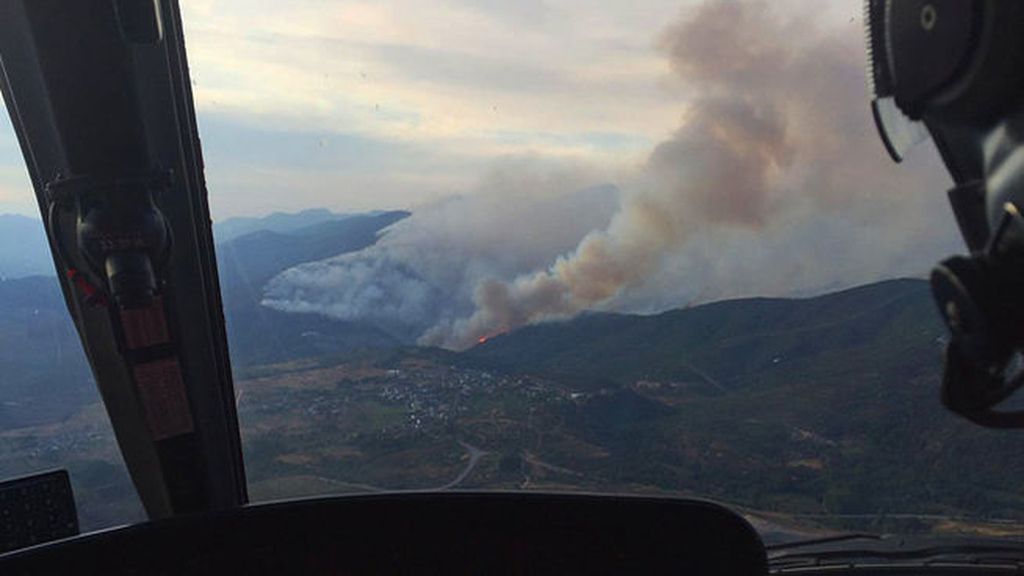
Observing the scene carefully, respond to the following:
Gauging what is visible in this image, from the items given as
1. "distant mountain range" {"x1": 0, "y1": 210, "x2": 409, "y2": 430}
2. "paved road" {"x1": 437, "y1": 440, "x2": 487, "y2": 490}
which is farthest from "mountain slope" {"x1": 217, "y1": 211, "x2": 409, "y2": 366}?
"paved road" {"x1": 437, "y1": 440, "x2": 487, "y2": 490}

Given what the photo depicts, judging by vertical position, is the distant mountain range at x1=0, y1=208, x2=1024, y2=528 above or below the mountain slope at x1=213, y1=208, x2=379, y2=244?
below

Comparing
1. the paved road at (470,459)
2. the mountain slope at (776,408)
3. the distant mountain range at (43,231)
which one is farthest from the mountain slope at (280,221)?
the paved road at (470,459)

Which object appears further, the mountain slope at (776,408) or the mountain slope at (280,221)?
the mountain slope at (280,221)

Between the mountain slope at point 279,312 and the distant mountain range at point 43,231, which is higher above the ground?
the distant mountain range at point 43,231

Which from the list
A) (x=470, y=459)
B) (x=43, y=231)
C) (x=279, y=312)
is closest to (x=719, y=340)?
(x=470, y=459)

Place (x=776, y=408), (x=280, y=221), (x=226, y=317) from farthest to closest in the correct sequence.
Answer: (x=226, y=317) → (x=280, y=221) → (x=776, y=408)

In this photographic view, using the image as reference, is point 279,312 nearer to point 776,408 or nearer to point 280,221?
point 280,221

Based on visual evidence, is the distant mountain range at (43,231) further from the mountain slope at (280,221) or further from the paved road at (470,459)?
the paved road at (470,459)


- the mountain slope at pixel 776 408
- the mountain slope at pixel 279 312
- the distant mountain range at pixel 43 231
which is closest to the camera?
the mountain slope at pixel 776 408

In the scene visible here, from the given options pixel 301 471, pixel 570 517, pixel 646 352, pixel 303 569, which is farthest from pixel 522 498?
pixel 301 471

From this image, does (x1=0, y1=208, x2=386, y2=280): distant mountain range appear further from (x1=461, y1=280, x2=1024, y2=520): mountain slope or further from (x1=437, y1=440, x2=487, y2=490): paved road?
(x1=437, y1=440, x2=487, y2=490): paved road

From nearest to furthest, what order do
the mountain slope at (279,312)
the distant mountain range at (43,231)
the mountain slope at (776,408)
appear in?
the mountain slope at (776,408) → the distant mountain range at (43,231) → the mountain slope at (279,312)

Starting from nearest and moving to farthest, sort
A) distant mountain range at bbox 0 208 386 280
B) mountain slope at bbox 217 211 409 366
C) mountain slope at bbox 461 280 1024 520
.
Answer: mountain slope at bbox 461 280 1024 520 → distant mountain range at bbox 0 208 386 280 → mountain slope at bbox 217 211 409 366
